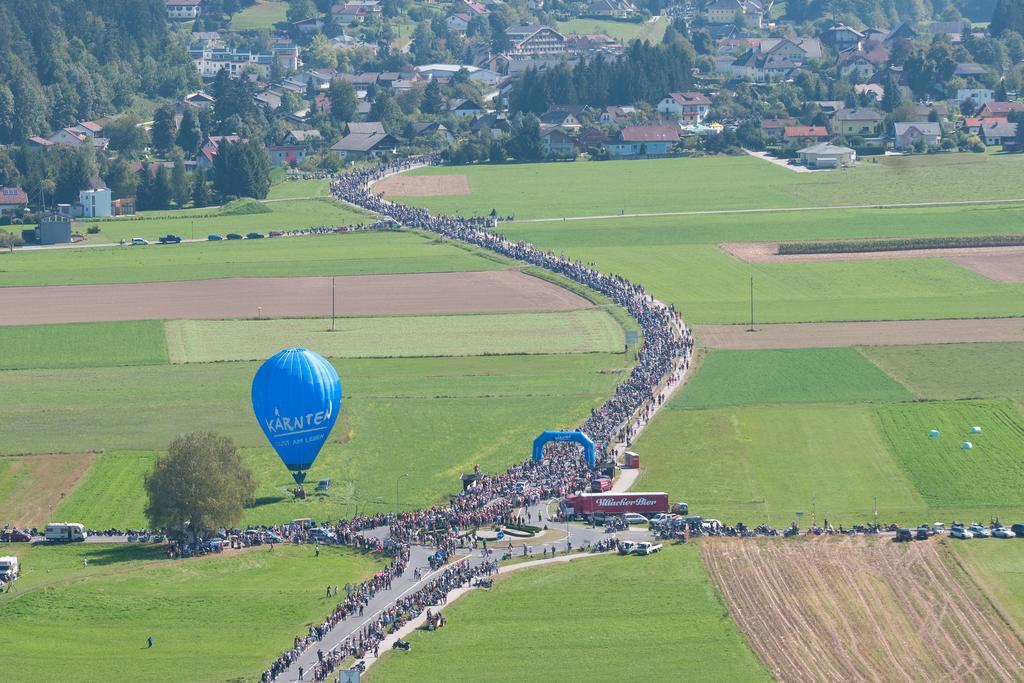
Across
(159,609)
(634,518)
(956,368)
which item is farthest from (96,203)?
(159,609)

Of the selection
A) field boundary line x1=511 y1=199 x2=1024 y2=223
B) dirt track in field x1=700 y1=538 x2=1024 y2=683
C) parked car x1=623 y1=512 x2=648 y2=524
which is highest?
dirt track in field x1=700 y1=538 x2=1024 y2=683

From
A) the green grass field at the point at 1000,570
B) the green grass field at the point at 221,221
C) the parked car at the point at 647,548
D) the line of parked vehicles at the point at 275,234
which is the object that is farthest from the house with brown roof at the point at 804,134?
the parked car at the point at 647,548

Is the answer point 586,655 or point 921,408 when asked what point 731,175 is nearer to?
point 921,408

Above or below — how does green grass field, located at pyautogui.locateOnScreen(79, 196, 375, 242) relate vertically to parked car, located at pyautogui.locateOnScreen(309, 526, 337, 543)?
below

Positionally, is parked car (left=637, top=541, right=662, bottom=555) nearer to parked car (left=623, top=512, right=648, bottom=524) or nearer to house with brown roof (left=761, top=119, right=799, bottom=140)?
parked car (left=623, top=512, right=648, bottom=524)

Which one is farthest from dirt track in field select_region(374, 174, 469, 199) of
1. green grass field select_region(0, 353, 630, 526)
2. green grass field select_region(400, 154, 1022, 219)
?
green grass field select_region(0, 353, 630, 526)

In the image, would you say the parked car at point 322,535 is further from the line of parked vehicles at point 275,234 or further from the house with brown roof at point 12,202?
the house with brown roof at point 12,202

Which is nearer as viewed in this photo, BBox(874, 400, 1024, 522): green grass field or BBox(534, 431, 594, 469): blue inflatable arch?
BBox(874, 400, 1024, 522): green grass field
